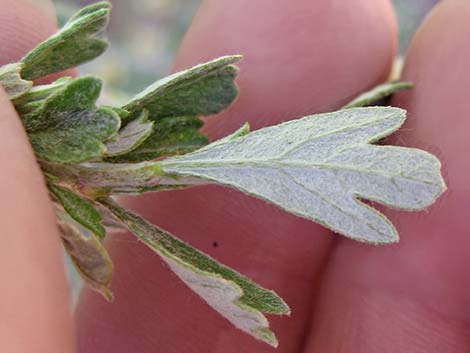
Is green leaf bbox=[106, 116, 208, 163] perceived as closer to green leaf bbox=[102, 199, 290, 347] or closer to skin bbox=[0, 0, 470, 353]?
green leaf bbox=[102, 199, 290, 347]

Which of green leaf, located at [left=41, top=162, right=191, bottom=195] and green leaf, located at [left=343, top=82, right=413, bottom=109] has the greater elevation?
green leaf, located at [left=343, top=82, right=413, bottom=109]

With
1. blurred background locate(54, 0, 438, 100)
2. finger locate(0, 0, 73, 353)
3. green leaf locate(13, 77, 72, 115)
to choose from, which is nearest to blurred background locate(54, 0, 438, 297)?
blurred background locate(54, 0, 438, 100)

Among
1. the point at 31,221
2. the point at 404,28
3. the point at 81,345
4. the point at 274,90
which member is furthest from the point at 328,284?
the point at 404,28

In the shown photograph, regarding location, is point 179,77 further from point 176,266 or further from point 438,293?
point 438,293

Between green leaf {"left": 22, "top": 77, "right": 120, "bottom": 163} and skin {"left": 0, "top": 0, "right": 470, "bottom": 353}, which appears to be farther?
skin {"left": 0, "top": 0, "right": 470, "bottom": 353}

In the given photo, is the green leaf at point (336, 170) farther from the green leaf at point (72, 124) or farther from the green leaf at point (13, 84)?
the green leaf at point (13, 84)

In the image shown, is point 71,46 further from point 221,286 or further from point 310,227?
point 310,227
